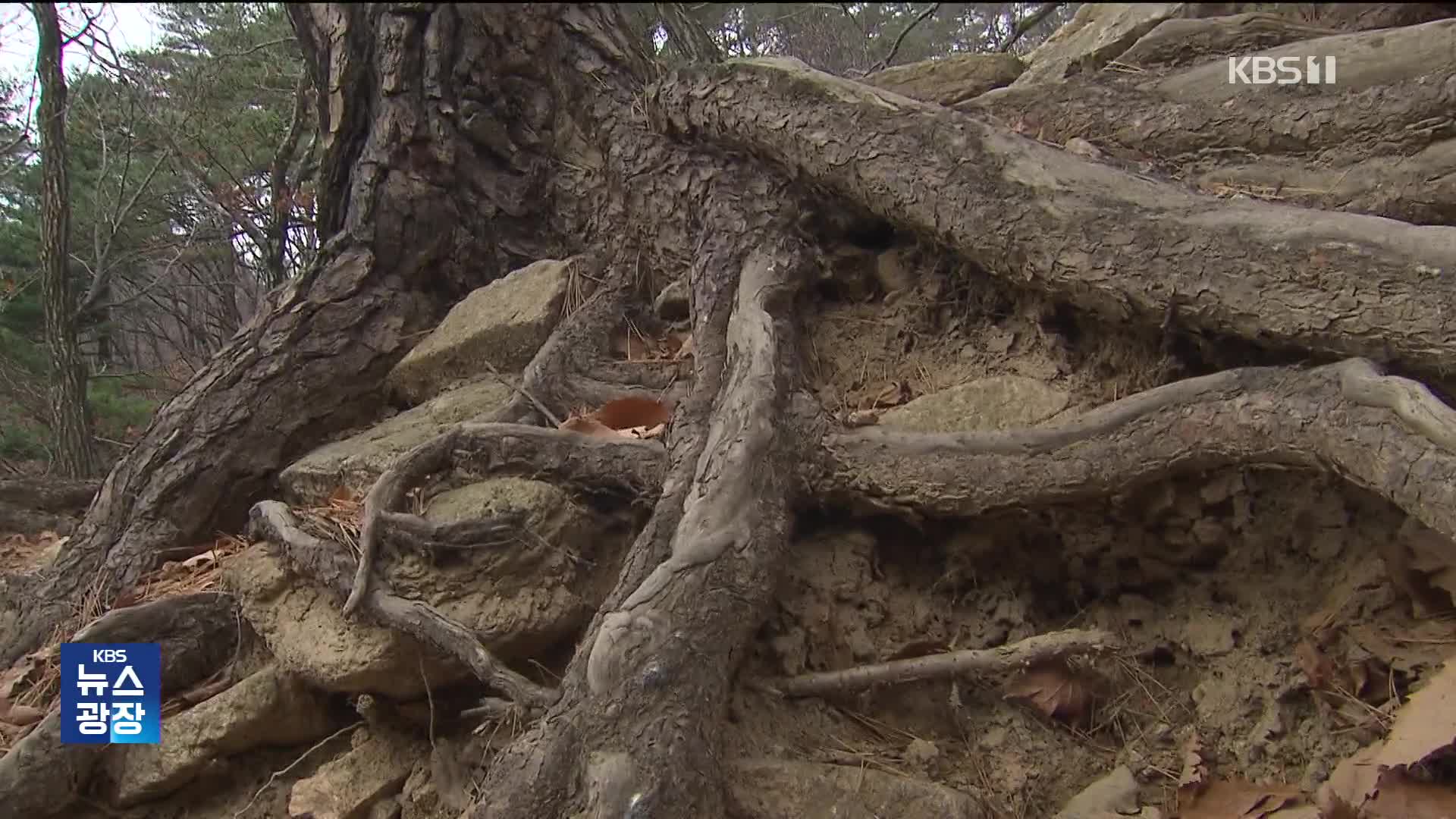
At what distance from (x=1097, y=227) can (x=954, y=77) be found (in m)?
1.93

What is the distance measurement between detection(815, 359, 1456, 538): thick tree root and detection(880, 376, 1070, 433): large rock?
0.14 meters

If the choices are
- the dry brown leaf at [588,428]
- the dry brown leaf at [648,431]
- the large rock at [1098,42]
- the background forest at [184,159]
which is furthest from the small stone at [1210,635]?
the background forest at [184,159]

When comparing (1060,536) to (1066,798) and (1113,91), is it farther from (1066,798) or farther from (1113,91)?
(1113,91)

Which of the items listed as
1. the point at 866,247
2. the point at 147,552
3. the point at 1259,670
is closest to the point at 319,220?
the point at 147,552

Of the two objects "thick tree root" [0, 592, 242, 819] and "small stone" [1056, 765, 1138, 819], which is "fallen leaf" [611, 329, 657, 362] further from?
"small stone" [1056, 765, 1138, 819]

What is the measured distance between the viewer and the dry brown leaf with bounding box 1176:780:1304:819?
1.87 meters

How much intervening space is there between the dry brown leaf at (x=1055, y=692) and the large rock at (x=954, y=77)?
2.41 m

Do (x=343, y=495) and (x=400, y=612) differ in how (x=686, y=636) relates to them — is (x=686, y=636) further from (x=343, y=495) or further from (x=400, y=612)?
(x=343, y=495)

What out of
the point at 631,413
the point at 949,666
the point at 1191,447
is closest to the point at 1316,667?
the point at 1191,447

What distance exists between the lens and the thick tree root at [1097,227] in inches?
76.2

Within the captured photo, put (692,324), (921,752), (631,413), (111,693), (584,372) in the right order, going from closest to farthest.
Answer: (921,752) < (111,693) < (631,413) < (692,324) < (584,372)

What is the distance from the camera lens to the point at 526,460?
2738 mm

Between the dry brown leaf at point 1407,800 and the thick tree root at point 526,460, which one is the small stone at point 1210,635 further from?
the thick tree root at point 526,460

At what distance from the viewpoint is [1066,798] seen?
2.10m
